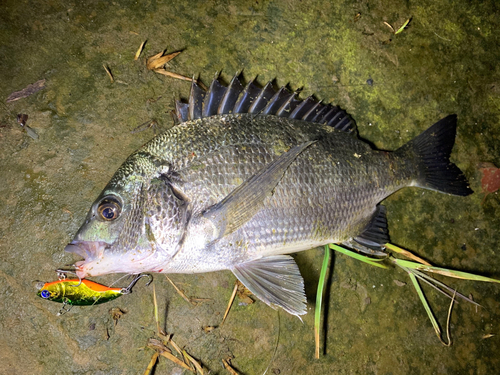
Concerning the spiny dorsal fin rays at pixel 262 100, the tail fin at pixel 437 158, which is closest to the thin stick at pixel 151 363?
the spiny dorsal fin rays at pixel 262 100

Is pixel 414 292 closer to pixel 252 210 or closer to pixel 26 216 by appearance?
pixel 252 210

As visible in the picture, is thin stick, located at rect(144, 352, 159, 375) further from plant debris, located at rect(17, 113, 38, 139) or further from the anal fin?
plant debris, located at rect(17, 113, 38, 139)

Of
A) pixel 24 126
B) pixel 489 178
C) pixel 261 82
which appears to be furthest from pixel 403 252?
pixel 24 126


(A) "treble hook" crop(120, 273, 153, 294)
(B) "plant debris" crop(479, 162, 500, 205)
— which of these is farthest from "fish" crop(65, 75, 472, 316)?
(B) "plant debris" crop(479, 162, 500, 205)

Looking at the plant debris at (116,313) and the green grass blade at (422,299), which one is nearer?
the plant debris at (116,313)

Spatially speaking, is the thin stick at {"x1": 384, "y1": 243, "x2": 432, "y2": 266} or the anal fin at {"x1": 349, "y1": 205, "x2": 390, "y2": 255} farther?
the thin stick at {"x1": 384, "y1": 243, "x2": 432, "y2": 266}

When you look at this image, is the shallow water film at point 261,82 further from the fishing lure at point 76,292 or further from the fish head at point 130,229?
the fish head at point 130,229

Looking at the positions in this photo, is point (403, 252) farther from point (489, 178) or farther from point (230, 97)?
point (230, 97)
